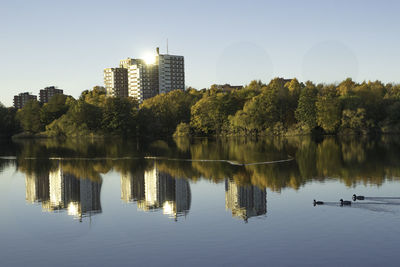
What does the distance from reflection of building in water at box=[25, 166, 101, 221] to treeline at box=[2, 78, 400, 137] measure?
7023 centimetres

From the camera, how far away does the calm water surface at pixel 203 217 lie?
18562 millimetres

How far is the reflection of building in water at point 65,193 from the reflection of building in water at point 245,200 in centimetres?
852

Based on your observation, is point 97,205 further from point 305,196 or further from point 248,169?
point 248,169

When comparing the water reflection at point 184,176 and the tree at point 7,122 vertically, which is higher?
the tree at point 7,122

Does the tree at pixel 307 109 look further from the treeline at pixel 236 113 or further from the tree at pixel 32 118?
the tree at pixel 32 118

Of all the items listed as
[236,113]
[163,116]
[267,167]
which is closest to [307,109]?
[236,113]

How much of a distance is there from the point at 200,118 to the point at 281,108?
20.9 meters

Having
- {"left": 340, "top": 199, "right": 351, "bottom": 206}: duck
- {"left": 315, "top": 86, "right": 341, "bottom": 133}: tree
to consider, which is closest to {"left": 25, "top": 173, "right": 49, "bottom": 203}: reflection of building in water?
{"left": 340, "top": 199, "right": 351, "bottom": 206}: duck

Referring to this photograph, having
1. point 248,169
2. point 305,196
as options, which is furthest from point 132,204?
point 248,169

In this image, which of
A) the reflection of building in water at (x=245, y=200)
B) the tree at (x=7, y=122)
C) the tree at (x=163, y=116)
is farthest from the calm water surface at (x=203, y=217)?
the tree at (x=7, y=122)

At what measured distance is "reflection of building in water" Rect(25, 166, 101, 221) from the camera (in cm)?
2845

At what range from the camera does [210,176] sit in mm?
40250

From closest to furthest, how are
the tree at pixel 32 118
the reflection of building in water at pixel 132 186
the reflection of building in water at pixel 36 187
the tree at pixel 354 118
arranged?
the reflection of building in water at pixel 132 186, the reflection of building in water at pixel 36 187, the tree at pixel 354 118, the tree at pixel 32 118

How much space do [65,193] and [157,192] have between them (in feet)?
23.5
